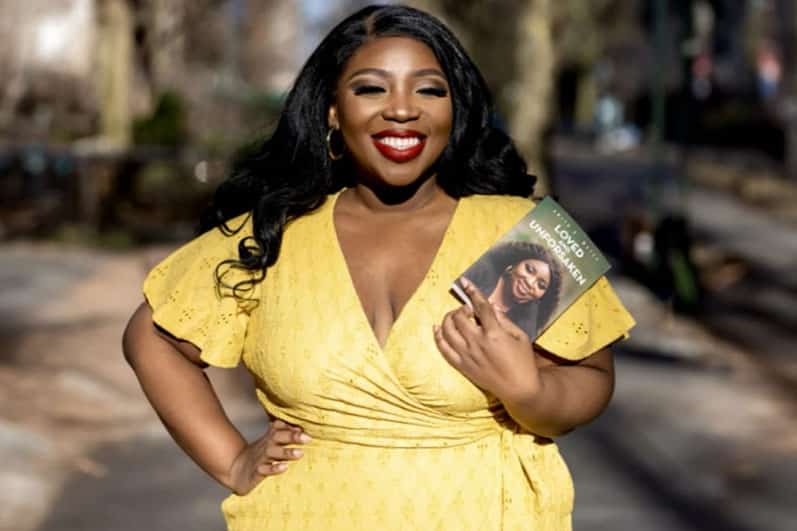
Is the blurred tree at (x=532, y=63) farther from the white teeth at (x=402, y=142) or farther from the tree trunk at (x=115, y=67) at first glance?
the white teeth at (x=402, y=142)

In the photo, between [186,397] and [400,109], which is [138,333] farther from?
[400,109]

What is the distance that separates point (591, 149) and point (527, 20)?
21.8 metres

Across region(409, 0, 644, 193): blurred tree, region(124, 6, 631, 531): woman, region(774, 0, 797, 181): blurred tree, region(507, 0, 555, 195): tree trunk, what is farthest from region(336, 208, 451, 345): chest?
region(774, 0, 797, 181): blurred tree

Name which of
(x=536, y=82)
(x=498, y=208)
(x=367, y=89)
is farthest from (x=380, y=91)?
(x=536, y=82)

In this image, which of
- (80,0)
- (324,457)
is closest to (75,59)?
(80,0)

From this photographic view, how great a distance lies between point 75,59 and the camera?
551 inches

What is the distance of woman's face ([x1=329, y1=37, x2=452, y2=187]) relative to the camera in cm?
250

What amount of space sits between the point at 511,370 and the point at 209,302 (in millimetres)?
574

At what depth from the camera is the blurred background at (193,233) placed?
6730 mm

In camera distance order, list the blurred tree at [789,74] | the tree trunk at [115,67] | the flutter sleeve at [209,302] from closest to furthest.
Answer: the flutter sleeve at [209,302] < the tree trunk at [115,67] < the blurred tree at [789,74]

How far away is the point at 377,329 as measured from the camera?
2445mm

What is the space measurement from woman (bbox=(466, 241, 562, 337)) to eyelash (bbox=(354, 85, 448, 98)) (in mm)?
292

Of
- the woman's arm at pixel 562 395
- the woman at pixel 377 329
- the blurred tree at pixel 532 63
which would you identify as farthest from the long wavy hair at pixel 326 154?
the blurred tree at pixel 532 63

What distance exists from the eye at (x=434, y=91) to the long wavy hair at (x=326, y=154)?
1.7 inches
